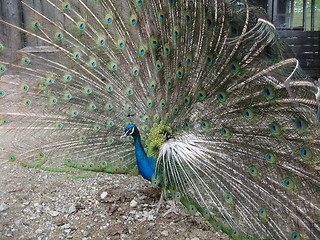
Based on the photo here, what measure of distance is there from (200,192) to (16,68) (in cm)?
207

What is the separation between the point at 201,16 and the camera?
2629 millimetres

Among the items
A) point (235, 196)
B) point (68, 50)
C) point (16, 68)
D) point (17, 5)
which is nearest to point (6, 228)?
point (16, 68)

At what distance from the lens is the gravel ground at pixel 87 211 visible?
2.90m

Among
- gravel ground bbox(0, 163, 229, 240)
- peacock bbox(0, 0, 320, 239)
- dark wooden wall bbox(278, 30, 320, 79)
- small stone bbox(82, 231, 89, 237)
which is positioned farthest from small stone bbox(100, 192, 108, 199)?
dark wooden wall bbox(278, 30, 320, 79)

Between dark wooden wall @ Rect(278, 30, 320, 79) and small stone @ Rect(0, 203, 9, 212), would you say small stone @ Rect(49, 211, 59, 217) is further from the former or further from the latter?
dark wooden wall @ Rect(278, 30, 320, 79)

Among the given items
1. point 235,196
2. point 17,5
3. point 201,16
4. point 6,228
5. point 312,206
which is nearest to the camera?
point 312,206

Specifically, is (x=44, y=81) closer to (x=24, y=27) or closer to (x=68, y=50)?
(x=68, y=50)

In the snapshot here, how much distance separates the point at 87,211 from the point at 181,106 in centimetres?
143

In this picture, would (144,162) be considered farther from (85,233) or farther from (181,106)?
(85,233)

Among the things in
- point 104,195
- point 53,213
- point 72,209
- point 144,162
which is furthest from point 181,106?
point 53,213

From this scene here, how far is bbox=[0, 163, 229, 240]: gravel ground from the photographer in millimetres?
2898

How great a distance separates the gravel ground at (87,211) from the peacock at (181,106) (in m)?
0.42

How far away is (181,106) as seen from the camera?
288cm

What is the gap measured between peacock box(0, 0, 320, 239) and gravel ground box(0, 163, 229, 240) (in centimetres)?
42
